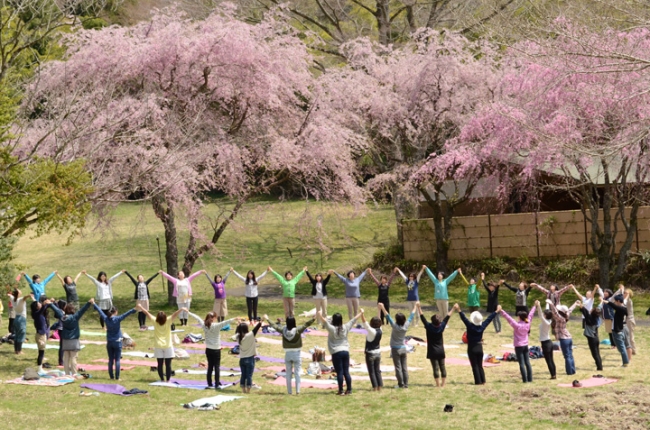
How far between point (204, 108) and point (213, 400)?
15.7 m

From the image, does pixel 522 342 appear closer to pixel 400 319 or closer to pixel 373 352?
pixel 400 319

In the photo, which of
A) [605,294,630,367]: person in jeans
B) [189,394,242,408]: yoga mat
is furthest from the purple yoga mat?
[605,294,630,367]: person in jeans

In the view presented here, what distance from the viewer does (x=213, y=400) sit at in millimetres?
16047

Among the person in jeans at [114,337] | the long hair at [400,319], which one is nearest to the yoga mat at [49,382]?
the person in jeans at [114,337]

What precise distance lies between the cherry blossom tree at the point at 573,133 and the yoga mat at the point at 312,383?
11.0m

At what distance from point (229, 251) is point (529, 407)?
106 feet

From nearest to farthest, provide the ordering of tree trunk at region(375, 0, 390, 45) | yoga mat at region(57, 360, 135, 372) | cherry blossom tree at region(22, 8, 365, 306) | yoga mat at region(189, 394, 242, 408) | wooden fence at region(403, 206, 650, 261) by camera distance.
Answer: yoga mat at region(189, 394, 242, 408) < yoga mat at region(57, 360, 135, 372) < cherry blossom tree at region(22, 8, 365, 306) < wooden fence at region(403, 206, 650, 261) < tree trunk at region(375, 0, 390, 45)

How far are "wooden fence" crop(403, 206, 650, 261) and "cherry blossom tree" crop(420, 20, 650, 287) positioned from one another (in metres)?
1.33

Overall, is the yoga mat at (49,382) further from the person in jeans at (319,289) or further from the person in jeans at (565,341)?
the person in jeans at (565,341)

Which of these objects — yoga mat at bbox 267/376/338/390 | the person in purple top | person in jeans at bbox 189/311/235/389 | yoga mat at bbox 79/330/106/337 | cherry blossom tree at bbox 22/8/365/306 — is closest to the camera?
person in jeans at bbox 189/311/235/389

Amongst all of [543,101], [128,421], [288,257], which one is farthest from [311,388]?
[288,257]

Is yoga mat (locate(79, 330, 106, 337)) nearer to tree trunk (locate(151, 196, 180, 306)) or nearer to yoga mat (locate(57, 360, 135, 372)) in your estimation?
yoga mat (locate(57, 360, 135, 372))

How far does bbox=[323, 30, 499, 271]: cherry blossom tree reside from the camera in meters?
34.5

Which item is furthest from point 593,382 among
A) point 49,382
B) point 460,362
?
point 49,382
